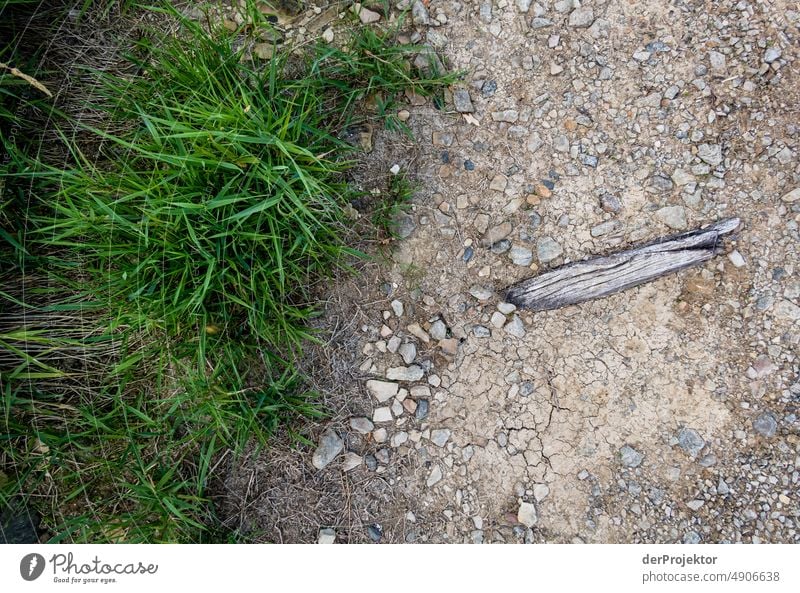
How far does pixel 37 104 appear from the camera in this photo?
238 centimetres

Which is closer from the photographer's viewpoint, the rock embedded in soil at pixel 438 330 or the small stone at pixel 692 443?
the small stone at pixel 692 443

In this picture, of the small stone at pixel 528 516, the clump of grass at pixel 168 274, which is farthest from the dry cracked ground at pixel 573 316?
the clump of grass at pixel 168 274

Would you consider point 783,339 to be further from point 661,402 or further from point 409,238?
point 409,238

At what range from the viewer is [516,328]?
2.30 m

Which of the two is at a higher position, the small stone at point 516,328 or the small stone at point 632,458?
the small stone at point 516,328

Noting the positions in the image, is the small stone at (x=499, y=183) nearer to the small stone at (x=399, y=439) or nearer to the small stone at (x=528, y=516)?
the small stone at (x=399, y=439)

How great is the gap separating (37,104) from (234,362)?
59.1 inches

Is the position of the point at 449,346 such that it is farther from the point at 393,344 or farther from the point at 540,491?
the point at 540,491

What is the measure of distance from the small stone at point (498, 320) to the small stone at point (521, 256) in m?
0.24

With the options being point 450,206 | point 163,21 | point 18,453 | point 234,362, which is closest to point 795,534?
point 450,206

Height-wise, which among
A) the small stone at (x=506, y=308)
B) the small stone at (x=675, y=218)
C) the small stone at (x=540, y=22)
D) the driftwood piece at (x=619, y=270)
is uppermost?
the small stone at (x=540, y=22)

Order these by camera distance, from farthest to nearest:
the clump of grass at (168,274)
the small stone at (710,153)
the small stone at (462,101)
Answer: the small stone at (462,101) → the small stone at (710,153) → the clump of grass at (168,274)

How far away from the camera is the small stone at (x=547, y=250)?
7.59 feet

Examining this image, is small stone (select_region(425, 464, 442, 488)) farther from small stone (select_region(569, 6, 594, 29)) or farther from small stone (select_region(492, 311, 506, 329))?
small stone (select_region(569, 6, 594, 29))
